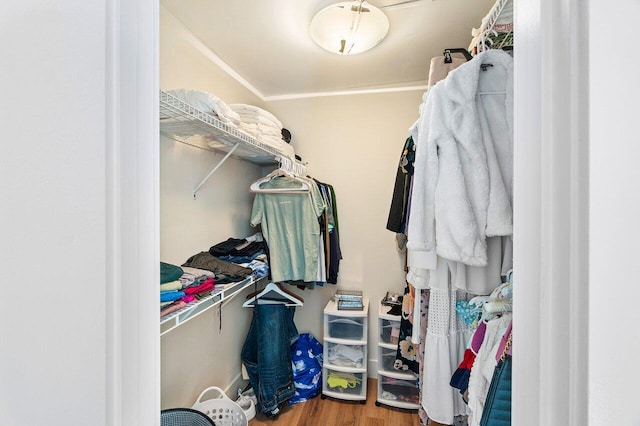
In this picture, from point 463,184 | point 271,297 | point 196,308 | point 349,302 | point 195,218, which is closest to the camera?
point 463,184

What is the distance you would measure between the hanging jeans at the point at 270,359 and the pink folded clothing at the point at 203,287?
26.0 inches

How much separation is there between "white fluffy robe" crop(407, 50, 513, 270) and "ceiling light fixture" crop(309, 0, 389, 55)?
667mm

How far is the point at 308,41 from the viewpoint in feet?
5.23

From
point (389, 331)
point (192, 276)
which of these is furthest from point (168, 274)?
point (389, 331)

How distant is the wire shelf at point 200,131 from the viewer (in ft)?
3.37

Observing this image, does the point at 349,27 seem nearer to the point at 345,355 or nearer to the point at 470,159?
the point at 470,159

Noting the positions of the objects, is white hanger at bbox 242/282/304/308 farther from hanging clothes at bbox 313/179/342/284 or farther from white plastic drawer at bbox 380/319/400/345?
white plastic drawer at bbox 380/319/400/345

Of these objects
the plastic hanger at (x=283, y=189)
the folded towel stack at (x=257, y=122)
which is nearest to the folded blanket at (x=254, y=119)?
the folded towel stack at (x=257, y=122)
